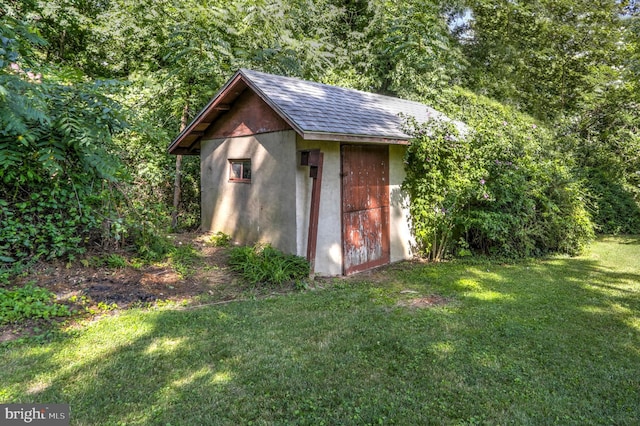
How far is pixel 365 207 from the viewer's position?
6.98 m

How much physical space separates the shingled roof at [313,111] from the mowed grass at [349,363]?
269cm

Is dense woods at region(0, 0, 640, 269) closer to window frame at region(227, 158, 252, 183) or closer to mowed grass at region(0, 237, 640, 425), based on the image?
window frame at region(227, 158, 252, 183)

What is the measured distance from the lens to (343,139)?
5.95 meters

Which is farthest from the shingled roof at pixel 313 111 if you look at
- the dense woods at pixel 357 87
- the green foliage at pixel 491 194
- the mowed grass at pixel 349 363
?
the mowed grass at pixel 349 363

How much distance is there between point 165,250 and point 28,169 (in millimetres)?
2439

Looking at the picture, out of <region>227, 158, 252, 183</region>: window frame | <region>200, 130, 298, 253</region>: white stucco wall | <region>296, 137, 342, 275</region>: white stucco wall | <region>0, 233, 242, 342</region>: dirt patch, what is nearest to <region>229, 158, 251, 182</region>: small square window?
<region>227, 158, 252, 183</region>: window frame

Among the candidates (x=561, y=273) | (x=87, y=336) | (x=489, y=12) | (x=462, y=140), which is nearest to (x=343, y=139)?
(x=462, y=140)

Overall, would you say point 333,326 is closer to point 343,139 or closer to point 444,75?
point 343,139

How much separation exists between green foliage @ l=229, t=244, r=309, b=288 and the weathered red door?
1005 millimetres

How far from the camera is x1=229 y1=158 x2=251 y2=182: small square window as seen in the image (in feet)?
24.7

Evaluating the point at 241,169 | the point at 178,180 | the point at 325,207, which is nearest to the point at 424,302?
the point at 325,207

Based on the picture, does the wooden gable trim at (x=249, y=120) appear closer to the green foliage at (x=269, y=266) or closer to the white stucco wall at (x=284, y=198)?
the white stucco wall at (x=284, y=198)

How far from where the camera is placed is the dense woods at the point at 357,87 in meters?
5.14

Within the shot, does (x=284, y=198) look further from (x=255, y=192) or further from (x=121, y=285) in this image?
(x=121, y=285)
